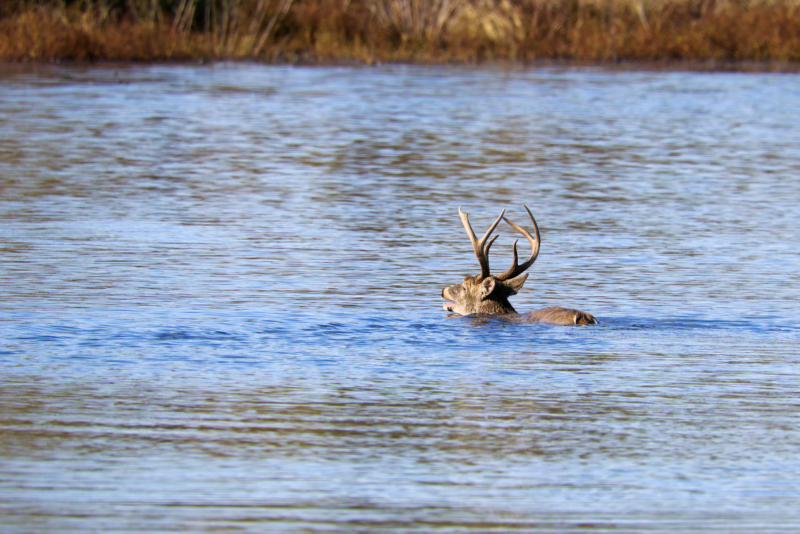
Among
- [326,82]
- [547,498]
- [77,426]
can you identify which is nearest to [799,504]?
[547,498]

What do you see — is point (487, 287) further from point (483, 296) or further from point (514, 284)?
point (514, 284)

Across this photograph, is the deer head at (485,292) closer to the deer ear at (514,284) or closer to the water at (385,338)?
the deer ear at (514,284)

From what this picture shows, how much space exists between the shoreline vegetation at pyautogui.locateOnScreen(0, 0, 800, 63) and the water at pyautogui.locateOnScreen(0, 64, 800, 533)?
1427 centimetres

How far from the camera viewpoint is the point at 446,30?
3938cm

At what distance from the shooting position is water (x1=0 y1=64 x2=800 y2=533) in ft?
19.9

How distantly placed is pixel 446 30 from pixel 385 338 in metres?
30.8

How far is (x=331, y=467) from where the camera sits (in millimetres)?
6402

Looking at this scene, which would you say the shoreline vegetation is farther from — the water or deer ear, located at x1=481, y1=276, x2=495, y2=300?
deer ear, located at x1=481, y1=276, x2=495, y2=300

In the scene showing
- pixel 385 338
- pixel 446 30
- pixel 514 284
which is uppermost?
pixel 446 30

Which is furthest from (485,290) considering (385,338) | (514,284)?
(385,338)

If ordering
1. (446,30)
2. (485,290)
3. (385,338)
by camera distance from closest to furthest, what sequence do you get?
(385,338) < (485,290) < (446,30)

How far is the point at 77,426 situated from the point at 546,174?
41.3 ft

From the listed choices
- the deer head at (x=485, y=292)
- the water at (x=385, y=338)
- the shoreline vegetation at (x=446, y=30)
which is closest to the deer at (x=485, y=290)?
the deer head at (x=485, y=292)

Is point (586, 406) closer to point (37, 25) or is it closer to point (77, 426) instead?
point (77, 426)
